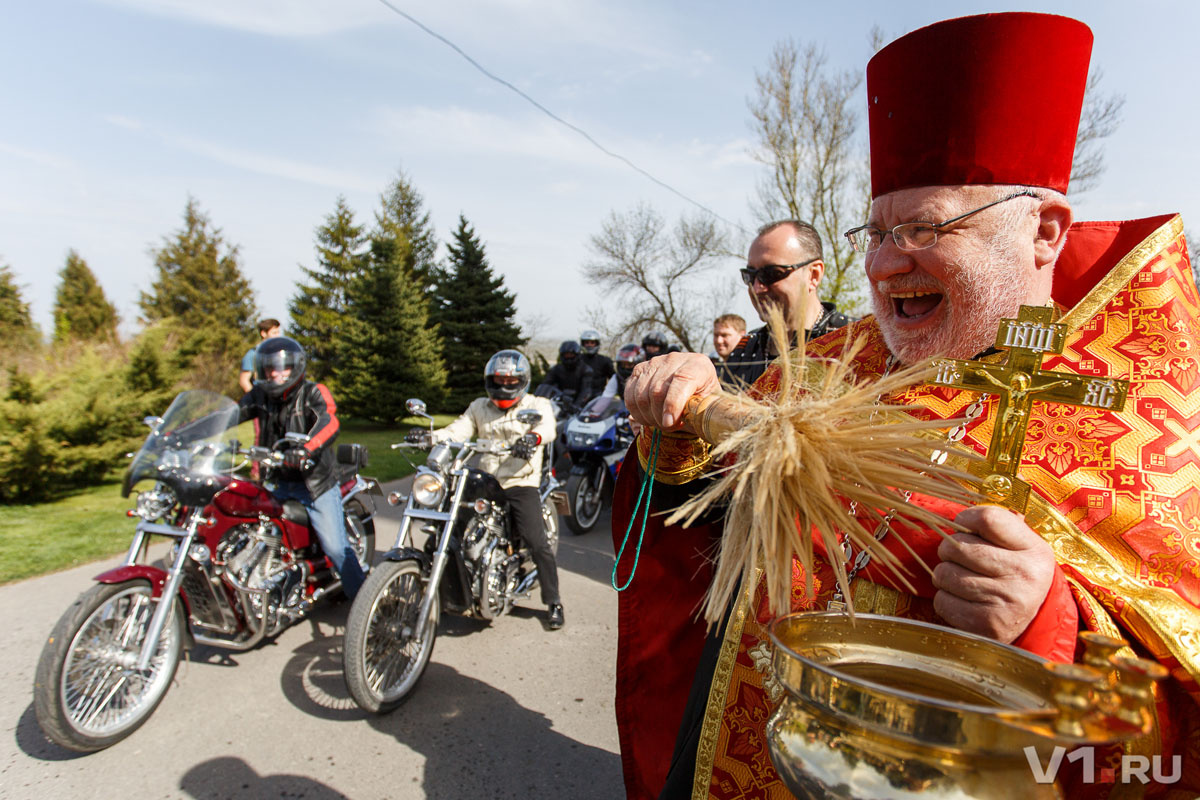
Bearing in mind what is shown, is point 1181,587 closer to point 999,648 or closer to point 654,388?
point 999,648

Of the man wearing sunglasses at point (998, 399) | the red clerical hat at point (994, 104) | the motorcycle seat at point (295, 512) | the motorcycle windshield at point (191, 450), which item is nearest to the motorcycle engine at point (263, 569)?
the motorcycle seat at point (295, 512)

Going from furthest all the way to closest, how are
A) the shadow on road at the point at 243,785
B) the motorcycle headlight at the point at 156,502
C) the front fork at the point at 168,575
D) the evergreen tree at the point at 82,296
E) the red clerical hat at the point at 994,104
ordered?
the evergreen tree at the point at 82,296 → the motorcycle headlight at the point at 156,502 → the front fork at the point at 168,575 → the shadow on road at the point at 243,785 → the red clerical hat at the point at 994,104

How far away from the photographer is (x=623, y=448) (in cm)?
855

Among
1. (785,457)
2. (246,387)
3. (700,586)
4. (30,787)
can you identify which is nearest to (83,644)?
(30,787)

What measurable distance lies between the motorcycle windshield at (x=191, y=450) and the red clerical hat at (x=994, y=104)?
415 cm

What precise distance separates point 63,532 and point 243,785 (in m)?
5.94

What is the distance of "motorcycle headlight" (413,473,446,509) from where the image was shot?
4.40 m

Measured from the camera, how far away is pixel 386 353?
2455 cm

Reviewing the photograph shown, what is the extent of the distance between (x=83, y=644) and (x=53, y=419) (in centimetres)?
724

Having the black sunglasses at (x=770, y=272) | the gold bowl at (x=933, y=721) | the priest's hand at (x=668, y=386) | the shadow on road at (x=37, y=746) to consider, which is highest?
the black sunglasses at (x=770, y=272)

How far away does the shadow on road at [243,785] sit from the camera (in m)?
3.15

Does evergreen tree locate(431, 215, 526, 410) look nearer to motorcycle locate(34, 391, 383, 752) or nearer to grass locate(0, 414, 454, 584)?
grass locate(0, 414, 454, 584)

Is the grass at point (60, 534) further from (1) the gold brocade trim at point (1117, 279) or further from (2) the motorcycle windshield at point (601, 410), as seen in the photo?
(1) the gold brocade trim at point (1117, 279)

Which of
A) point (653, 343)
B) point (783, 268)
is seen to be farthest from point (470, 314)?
point (783, 268)
